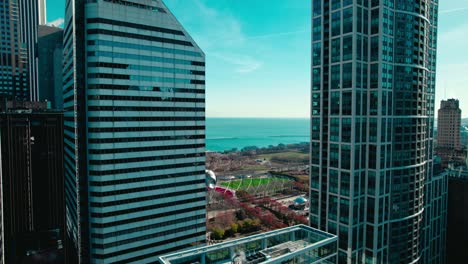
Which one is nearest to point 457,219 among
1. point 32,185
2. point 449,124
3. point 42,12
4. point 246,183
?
point 246,183

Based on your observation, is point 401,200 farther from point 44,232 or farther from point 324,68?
point 44,232

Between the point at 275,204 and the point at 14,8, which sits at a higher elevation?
the point at 14,8

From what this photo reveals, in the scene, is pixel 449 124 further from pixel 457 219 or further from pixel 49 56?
pixel 49 56

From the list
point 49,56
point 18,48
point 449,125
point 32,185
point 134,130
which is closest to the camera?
point 134,130

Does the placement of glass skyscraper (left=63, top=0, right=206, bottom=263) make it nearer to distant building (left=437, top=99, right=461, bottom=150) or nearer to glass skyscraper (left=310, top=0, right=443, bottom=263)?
glass skyscraper (left=310, top=0, right=443, bottom=263)

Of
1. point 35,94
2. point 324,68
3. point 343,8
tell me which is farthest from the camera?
point 35,94

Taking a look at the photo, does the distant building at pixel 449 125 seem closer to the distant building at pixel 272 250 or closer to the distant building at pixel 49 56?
the distant building at pixel 272 250

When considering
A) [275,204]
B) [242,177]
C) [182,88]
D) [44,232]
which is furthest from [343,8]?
[242,177]
